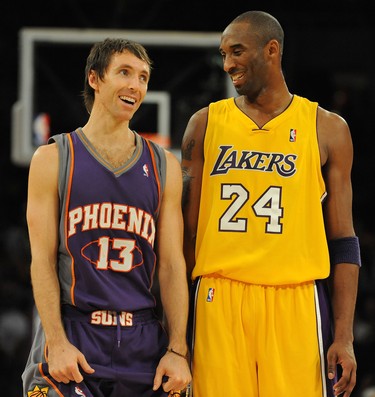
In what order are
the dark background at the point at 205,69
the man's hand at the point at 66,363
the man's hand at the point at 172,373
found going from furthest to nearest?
the dark background at the point at 205,69 → the man's hand at the point at 172,373 → the man's hand at the point at 66,363

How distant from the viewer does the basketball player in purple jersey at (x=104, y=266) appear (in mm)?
3621

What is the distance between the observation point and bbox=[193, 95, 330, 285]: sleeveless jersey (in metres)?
4.01

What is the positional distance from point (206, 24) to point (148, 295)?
28.9ft

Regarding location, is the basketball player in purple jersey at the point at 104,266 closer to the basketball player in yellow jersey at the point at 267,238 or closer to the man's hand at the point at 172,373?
the man's hand at the point at 172,373

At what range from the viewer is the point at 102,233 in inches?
145

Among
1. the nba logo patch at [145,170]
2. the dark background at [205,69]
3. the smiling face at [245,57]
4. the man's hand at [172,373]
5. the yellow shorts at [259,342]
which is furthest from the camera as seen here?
the dark background at [205,69]

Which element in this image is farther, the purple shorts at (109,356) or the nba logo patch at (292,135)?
the nba logo patch at (292,135)

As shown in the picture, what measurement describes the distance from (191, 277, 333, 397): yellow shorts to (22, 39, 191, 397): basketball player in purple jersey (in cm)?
25

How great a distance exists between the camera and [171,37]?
8656mm

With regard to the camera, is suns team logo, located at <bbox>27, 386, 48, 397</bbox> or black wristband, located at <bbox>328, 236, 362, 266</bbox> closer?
suns team logo, located at <bbox>27, 386, 48, 397</bbox>

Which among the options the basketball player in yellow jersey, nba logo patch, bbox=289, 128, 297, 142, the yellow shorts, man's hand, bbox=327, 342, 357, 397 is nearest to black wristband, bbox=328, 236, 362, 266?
the basketball player in yellow jersey

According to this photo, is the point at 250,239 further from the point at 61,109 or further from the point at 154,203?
the point at 61,109

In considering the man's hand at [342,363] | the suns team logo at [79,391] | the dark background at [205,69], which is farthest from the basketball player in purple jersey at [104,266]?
the dark background at [205,69]

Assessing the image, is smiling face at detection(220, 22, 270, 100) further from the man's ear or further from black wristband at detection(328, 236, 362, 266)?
black wristband at detection(328, 236, 362, 266)
